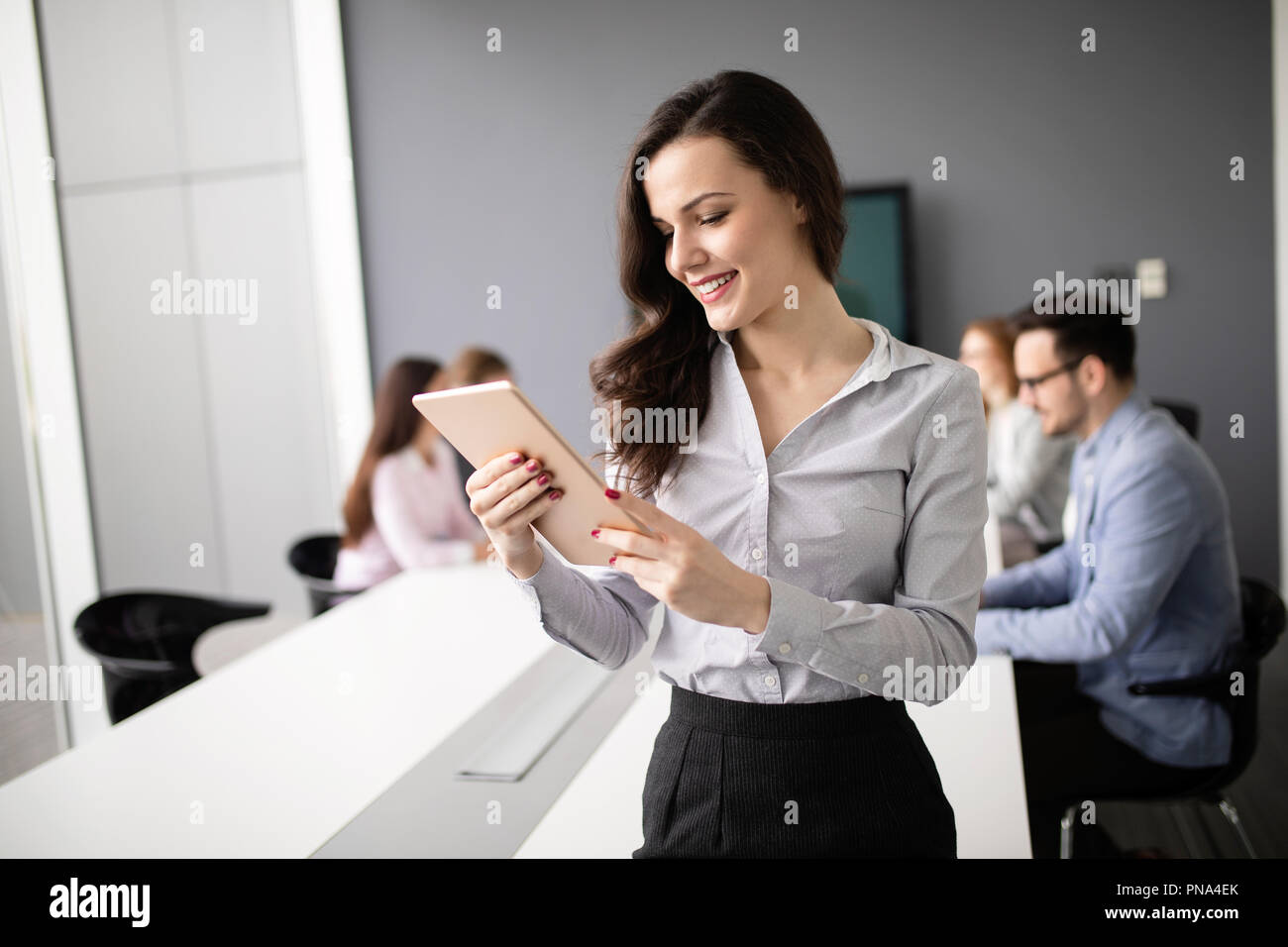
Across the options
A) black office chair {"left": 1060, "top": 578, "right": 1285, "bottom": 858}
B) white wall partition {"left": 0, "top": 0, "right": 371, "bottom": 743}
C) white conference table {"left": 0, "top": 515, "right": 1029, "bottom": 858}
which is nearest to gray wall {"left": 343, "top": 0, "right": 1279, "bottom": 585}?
white wall partition {"left": 0, "top": 0, "right": 371, "bottom": 743}

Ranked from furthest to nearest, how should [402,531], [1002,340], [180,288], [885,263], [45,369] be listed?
[885,263] → [180,288] → [1002,340] → [402,531] → [45,369]

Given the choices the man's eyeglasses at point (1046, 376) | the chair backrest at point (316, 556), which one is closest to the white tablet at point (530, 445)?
the man's eyeglasses at point (1046, 376)

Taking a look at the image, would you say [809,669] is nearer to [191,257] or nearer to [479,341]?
[479,341]

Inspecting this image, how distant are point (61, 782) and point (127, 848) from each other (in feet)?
0.99

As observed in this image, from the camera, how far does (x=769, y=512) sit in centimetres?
109

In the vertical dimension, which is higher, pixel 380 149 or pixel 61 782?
pixel 380 149

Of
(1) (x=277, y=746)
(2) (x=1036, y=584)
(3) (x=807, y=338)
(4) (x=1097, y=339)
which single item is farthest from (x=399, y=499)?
(3) (x=807, y=338)

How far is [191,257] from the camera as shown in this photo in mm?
4117

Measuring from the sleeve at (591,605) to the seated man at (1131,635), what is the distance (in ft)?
4.01

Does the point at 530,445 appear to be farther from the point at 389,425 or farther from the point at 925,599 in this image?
the point at 389,425

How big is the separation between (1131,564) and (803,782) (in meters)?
1.24

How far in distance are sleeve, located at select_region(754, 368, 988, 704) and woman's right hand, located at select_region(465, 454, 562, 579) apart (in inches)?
9.6

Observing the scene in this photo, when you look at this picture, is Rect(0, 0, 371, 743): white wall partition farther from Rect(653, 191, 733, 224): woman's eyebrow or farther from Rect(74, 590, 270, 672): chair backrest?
Rect(653, 191, 733, 224): woman's eyebrow
